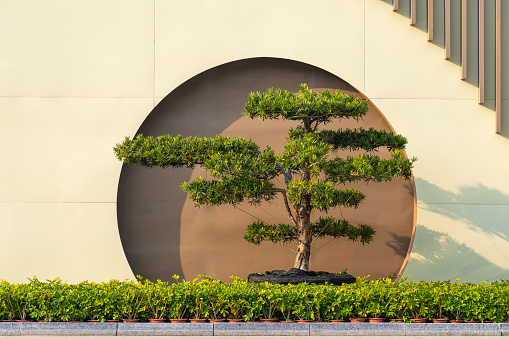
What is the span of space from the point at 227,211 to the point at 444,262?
3.71 m

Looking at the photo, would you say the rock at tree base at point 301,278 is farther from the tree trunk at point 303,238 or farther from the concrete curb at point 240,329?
the concrete curb at point 240,329

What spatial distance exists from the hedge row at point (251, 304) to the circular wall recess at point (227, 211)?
3.14 m

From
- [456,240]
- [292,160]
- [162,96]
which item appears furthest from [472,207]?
[162,96]

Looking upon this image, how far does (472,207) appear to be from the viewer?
1209cm

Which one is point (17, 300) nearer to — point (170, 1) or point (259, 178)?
point (259, 178)

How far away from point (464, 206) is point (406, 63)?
8.42 feet

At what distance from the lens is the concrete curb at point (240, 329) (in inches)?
346

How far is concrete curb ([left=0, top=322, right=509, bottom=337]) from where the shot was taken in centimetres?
878

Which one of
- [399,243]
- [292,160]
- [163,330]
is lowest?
[163,330]

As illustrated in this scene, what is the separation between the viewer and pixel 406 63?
12242 millimetres

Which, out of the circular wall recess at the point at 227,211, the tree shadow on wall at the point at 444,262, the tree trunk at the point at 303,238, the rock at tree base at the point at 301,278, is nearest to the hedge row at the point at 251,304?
the rock at tree base at the point at 301,278

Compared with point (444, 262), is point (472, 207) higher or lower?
higher

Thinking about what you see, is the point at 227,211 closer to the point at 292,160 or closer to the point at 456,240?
the point at 292,160

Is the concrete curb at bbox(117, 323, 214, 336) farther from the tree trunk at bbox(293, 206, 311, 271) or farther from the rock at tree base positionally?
the tree trunk at bbox(293, 206, 311, 271)
